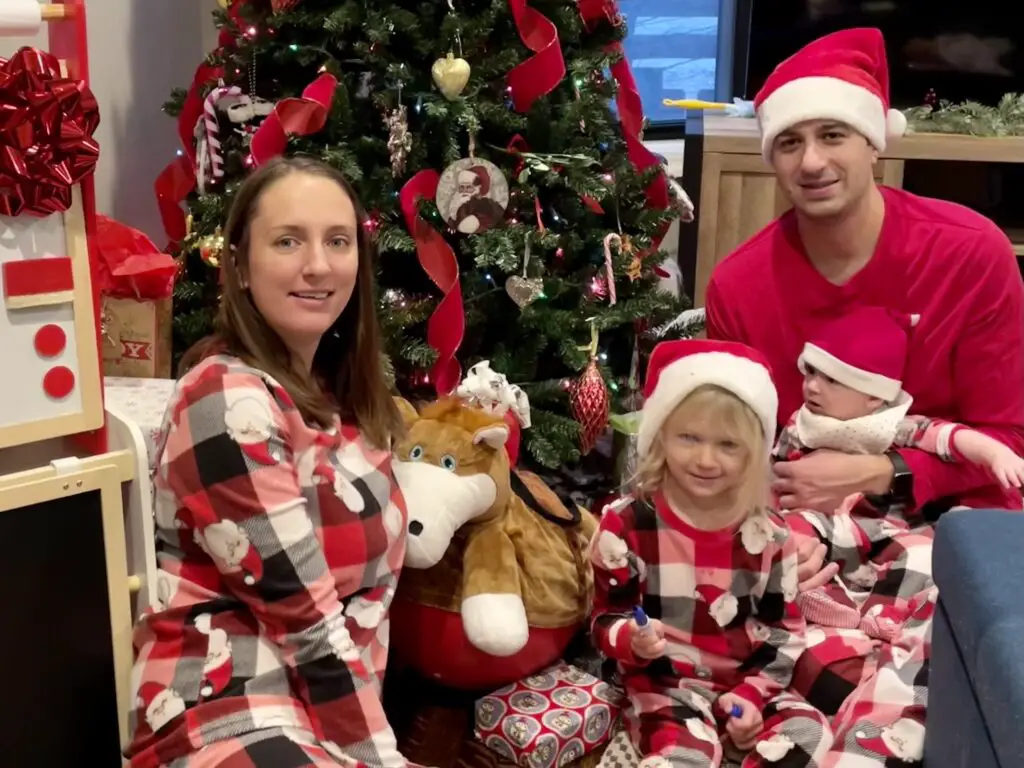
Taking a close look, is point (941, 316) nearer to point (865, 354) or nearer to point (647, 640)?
point (865, 354)

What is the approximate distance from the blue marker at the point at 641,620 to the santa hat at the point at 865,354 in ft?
1.88

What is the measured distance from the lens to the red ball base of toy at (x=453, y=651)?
1686 mm

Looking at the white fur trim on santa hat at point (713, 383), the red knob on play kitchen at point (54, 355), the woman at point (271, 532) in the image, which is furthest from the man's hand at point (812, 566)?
the red knob on play kitchen at point (54, 355)

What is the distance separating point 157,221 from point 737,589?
1719 millimetres

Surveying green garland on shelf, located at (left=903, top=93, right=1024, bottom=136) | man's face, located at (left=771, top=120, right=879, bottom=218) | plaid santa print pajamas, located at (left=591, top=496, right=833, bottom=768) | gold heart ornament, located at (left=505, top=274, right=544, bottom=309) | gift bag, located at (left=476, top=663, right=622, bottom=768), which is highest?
green garland on shelf, located at (left=903, top=93, right=1024, bottom=136)

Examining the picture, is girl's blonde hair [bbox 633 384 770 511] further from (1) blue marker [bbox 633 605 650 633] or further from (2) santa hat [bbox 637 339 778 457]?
(1) blue marker [bbox 633 605 650 633]

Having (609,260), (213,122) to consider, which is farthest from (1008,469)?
(213,122)

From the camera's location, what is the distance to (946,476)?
185cm

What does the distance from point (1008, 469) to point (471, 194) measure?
1066 millimetres

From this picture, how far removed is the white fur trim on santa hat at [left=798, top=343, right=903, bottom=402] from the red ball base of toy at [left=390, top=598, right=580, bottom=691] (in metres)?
0.62

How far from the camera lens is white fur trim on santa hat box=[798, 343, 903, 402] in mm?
1785

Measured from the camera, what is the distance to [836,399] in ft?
5.95

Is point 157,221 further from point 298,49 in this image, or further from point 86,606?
point 86,606

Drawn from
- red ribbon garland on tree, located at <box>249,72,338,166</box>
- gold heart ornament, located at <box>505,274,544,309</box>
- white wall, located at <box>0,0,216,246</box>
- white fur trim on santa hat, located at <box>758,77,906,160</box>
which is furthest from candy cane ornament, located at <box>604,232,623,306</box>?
white wall, located at <box>0,0,216,246</box>
